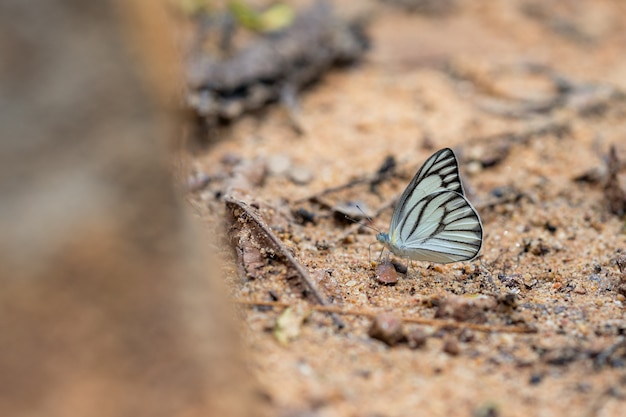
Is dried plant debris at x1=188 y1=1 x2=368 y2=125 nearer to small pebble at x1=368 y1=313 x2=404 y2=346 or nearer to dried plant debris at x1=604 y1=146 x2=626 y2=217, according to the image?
dried plant debris at x1=604 y1=146 x2=626 y2=217

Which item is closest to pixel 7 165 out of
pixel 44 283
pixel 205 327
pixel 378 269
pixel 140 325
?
pixel 44 283

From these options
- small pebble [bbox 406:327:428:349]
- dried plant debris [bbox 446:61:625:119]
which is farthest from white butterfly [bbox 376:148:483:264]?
dried plant debris [bbox 446:61:625:119]

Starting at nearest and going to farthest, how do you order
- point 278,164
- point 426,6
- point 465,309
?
point 465,309, point 278,164, point 426,6

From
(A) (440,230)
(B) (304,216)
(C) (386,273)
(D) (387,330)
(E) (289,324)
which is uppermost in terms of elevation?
(B) (304,216)

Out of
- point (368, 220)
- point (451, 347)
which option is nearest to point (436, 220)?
point (368, 220)

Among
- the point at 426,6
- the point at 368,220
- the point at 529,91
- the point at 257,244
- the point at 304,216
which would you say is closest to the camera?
the point at 257,244

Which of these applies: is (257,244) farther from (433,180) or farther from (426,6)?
(426,6)

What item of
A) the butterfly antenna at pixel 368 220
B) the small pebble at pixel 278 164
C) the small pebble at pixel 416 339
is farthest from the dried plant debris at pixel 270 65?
the small pebble at pixel 416 339

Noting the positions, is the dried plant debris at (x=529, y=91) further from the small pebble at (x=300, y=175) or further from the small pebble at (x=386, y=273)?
the small pebble at (x=386, y=273)
